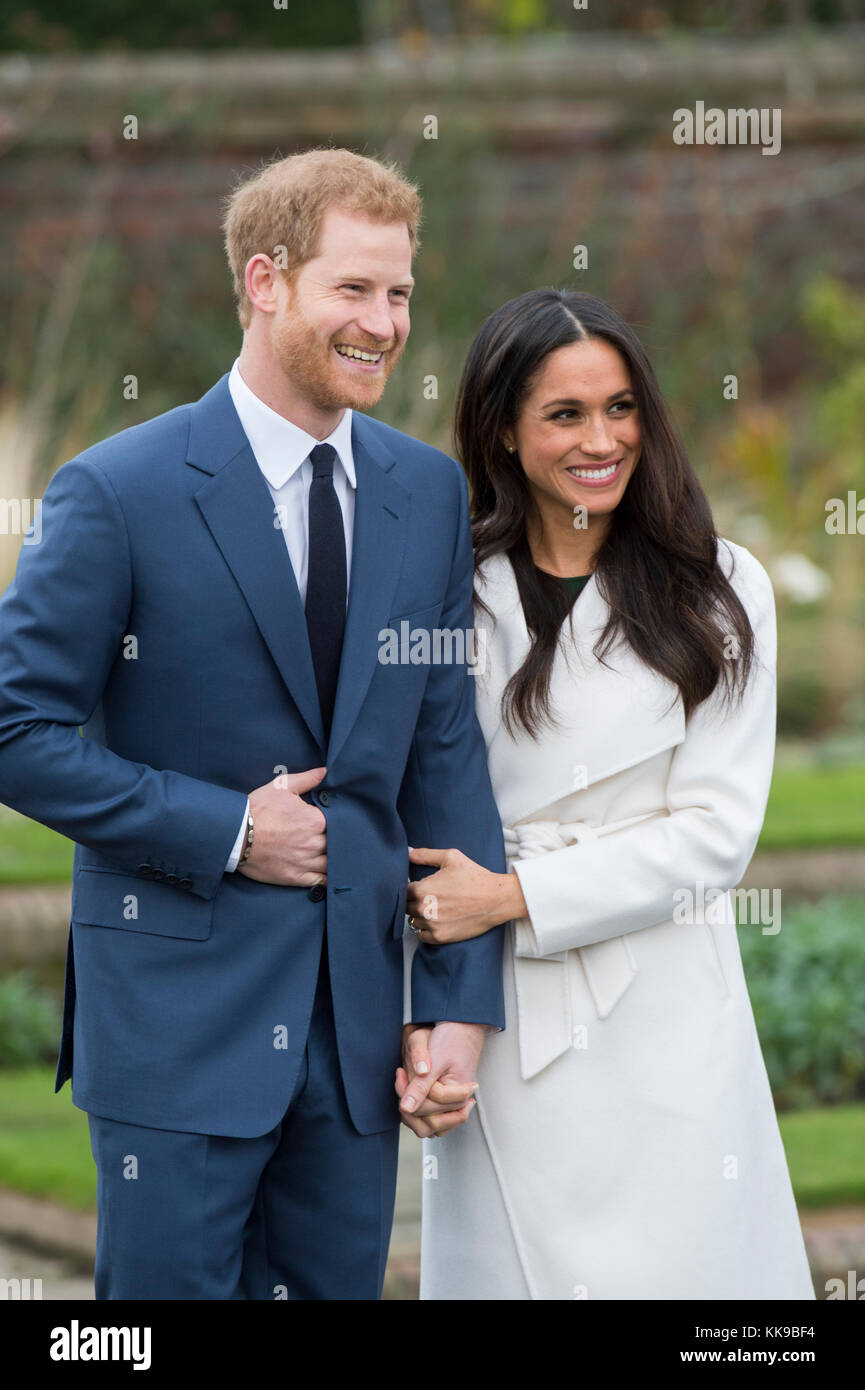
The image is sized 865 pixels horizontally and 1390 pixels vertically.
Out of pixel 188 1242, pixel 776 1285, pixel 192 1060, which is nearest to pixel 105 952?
pixel 192 1060

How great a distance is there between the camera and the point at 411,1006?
2.60 metres

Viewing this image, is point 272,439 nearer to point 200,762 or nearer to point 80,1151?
point 200,762

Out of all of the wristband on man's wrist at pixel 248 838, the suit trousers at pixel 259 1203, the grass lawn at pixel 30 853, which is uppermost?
the grass lawn at pixel 30 853

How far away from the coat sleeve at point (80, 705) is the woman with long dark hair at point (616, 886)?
0.44 metres

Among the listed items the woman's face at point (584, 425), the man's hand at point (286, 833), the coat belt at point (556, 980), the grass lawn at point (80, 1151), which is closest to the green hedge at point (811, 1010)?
the grass lawn at point (80, 1151)

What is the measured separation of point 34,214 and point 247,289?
26.1 feet

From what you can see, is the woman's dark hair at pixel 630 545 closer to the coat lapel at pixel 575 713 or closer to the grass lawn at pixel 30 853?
the coat lapel at pixel 575 713

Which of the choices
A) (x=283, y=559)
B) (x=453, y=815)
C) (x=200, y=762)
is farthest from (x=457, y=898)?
(x=283, y=559)

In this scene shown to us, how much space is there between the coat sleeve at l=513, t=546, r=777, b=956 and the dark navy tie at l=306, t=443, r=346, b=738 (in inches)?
18.2

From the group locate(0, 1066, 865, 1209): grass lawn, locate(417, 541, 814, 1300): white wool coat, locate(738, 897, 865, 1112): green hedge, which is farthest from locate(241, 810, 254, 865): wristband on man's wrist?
locate(738, 897, 865, 1112): green hedge

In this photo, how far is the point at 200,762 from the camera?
240cm

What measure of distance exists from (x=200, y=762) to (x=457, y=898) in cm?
48

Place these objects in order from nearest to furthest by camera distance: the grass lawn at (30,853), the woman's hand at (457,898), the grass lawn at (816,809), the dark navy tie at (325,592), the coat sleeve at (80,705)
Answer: the coat sleeve at (80,705)
the dark navy tie at (325,592)
the woman's hand at (457,898)
the grass lawn at (30,853)
the grass lawn at (816,809)

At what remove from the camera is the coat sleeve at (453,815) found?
2.56m
